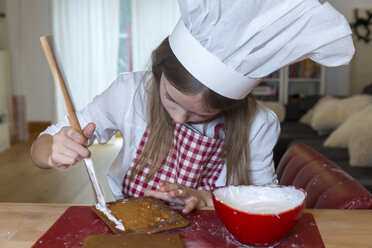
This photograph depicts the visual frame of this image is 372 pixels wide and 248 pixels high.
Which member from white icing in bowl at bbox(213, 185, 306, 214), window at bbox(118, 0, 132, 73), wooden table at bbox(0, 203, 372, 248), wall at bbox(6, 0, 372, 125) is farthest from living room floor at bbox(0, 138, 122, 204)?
white icing in bowl at bbox(213, 185, 306, 214)

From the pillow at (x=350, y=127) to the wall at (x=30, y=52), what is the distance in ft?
10.6

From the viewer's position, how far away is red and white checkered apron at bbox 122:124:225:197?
3.70 ft

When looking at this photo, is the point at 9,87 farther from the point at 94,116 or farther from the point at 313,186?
the point at 313,186

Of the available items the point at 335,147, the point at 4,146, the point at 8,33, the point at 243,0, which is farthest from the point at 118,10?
the point at 243,0

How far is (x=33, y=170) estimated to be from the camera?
341cm

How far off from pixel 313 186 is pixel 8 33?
427 centimetres

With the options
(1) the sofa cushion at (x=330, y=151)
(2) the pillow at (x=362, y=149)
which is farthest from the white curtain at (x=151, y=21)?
(2) the pillow at (x=362, y=149)

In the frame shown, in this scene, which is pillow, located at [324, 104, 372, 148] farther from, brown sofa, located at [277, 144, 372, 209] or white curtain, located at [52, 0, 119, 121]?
white curtain, located at [52, 0, 119, 121]

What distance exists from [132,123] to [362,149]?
4.59 feet

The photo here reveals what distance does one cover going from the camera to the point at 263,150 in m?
1.16

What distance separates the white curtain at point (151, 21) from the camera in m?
4.52

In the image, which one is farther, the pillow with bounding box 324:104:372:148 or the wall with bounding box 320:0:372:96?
the wall with bounding box 320:0:372:96

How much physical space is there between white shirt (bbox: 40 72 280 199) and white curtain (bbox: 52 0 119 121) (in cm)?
348

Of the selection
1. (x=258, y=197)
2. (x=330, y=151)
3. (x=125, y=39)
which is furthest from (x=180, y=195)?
(x=125, y=39)
